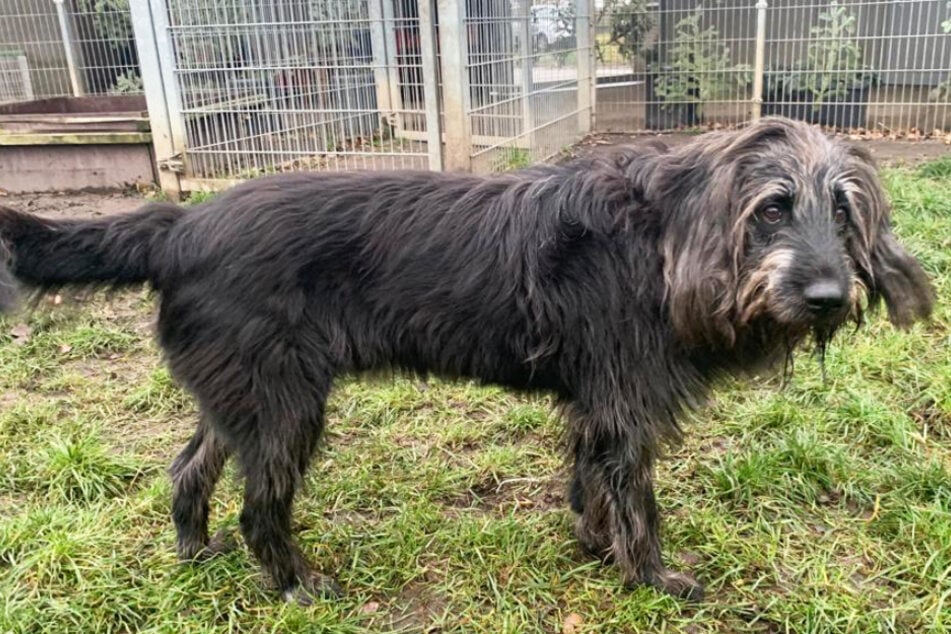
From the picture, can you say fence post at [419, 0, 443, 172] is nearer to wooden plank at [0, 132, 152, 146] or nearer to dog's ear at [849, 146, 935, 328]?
wooden plank at [0, 132, 152, 146]

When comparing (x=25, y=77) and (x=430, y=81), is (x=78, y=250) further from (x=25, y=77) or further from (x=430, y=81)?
(x=25, y=77)

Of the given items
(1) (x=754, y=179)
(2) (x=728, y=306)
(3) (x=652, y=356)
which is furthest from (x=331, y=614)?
(1) (x=754, y=179)

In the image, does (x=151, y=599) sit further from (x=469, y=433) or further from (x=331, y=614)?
(x=469, y=433)

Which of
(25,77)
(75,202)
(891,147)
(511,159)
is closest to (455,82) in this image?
(511,159)

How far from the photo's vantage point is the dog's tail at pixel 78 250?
2199mm

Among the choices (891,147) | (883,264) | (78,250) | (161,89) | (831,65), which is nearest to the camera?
(883,264)

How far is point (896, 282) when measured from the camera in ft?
7.18

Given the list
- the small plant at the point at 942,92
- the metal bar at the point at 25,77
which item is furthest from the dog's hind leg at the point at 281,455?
the small plant at the point at 942,92

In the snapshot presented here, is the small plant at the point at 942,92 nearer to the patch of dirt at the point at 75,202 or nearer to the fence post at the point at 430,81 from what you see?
the fence post at the point at 430,81

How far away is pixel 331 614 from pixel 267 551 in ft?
0.90

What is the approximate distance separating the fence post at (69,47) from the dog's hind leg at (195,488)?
6.84m

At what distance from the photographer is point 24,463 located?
3195 mm

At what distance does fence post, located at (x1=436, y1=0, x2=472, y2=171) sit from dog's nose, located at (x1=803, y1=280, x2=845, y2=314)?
4.34m

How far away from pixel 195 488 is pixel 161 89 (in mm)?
4432
